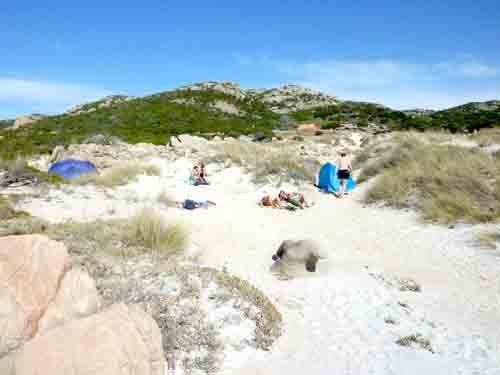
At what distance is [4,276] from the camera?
356 cm

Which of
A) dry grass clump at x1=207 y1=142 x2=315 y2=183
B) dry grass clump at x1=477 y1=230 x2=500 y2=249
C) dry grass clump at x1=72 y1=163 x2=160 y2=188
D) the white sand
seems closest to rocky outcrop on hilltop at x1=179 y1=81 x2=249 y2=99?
dry grass clump at x1=207 y1=142 x2=315 y2=183

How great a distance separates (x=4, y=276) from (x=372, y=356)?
3.72 meters

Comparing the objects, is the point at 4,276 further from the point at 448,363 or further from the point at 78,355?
the point at 448,363

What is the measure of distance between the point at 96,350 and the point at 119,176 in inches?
457

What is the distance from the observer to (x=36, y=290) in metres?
3.58

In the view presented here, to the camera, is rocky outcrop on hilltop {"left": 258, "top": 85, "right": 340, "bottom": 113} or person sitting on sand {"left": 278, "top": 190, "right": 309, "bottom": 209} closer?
person sitting on sand {"left": 278, "top": 190, "right": 309, "bottom": 209}

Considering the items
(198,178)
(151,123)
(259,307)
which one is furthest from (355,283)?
(151,123)

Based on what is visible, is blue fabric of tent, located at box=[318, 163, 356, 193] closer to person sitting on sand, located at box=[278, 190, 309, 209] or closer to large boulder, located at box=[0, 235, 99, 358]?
person sitting on sand, located at box=[278, 190, 309, 209]

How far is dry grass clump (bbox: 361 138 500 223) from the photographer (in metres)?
8.37

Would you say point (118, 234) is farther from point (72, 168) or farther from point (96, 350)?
point (72, 168)

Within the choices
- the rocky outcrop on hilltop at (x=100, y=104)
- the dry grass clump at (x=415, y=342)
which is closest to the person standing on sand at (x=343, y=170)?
the dry grass clump at (x=415, y=342)

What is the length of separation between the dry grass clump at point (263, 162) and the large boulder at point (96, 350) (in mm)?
10821

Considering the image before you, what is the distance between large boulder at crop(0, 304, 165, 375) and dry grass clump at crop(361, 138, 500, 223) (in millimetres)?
7180

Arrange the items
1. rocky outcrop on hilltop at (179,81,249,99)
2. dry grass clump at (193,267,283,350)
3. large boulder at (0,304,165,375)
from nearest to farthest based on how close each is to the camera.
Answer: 1. large boulder at (0,304,165,375)
2. dry grass clump at (193,267,283,350)
3. rocky outcrop on hilltop at (179,81,249,99)
